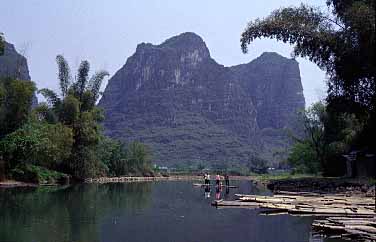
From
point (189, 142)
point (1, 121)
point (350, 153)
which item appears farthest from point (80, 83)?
point (189, 142)

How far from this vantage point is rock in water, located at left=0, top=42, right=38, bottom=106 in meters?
52.5

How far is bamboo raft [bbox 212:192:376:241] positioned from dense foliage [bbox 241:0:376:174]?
728cm

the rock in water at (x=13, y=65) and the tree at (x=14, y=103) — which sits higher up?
the rock in water at (x=13, y=65)

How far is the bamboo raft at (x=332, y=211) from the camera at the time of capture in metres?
15.0

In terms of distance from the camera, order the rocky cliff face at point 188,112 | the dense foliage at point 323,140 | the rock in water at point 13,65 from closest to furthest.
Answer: the dense foliage at point 323,140 < the rock in water at point 13,65 < the rocky cliff face at point 188,112

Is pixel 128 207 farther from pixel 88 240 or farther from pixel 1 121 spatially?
pixel 1 121

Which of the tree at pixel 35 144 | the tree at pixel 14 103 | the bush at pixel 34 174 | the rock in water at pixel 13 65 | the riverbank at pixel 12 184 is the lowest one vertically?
the riverbank at pixel 12 184

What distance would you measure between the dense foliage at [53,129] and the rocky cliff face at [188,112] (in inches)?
3193

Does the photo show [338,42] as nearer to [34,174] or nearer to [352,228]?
[352,228]

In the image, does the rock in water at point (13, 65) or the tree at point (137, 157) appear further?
the tree at point (137, 157)

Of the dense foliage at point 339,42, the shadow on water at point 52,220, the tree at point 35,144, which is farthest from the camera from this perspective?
the tree at point 35,144

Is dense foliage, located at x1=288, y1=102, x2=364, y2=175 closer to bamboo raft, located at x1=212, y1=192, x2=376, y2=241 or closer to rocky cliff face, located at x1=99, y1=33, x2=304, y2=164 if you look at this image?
bamboo raft, located at x1=212, y1=192, x2=376, y2=241

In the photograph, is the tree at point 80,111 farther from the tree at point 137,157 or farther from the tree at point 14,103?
the tree at point 137,157

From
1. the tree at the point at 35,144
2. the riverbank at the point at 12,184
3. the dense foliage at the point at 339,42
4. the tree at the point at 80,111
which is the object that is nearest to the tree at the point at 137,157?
the tree at the point at 80,111
